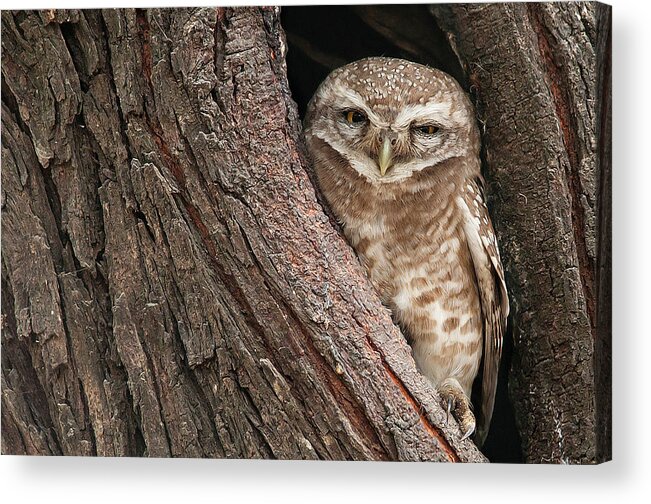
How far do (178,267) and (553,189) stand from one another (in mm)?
900

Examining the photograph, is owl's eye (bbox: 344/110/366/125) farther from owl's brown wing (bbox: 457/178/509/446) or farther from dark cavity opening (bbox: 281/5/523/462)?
owl's brown wing (bbox: 457/178/509/446)

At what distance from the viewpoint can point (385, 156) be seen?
2.50m

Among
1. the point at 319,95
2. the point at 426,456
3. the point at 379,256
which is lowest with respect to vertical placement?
the point at 426,456

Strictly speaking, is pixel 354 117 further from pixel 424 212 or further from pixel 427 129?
pixel 424 212

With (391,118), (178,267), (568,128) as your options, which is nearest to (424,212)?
(391,118)

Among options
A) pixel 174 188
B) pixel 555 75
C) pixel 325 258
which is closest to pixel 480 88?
pixel 555 75

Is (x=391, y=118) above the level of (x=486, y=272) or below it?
above

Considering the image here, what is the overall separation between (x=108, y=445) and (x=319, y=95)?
39.8 inches

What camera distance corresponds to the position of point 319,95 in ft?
8.49

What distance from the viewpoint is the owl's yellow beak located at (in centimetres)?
250

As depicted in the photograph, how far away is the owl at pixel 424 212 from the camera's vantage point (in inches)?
100

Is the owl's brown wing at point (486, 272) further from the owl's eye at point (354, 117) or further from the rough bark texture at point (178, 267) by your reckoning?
the owl's eye at point (354, 117)

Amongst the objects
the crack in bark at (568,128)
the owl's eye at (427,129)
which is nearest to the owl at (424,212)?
the owl's eye at (427,129)

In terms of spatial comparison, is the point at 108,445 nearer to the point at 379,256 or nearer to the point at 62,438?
the point at 62,438
